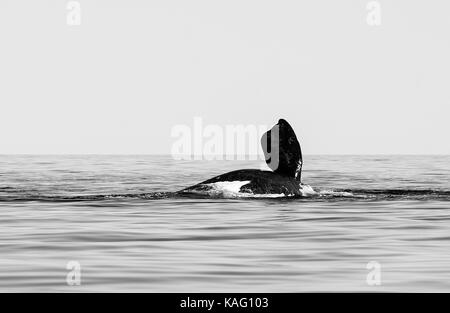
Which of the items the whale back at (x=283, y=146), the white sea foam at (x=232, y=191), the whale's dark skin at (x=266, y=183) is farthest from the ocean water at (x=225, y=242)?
the whale back at (x=283, y=146)

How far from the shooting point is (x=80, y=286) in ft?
44.0

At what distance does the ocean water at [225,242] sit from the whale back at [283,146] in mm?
930

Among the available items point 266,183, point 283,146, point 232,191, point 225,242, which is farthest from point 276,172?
point 225,242

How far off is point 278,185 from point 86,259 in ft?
37.0

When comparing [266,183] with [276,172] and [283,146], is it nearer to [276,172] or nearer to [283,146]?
[276,172]

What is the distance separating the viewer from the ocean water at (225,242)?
545 inches

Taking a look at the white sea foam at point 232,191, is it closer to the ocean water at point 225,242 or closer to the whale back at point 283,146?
the ocean water at point 225,242

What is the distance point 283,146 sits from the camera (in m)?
26.4

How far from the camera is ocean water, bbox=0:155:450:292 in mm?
13836

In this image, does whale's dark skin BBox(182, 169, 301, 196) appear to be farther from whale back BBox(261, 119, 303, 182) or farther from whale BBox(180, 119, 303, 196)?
whale back BBox(261, 119, 303, 182)

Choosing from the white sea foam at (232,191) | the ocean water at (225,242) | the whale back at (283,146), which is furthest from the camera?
the white sea foam at (232,191)

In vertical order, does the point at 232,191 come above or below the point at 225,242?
below

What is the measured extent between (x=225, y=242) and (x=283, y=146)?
8797 millimetres
